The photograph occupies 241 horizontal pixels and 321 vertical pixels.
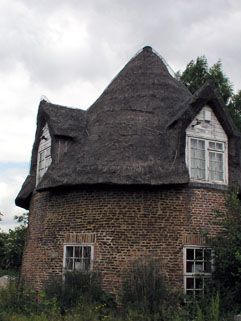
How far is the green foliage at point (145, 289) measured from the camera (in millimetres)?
10016

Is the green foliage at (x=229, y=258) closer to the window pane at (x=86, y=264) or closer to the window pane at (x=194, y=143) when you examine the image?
the window pane at (x=194, y=143)

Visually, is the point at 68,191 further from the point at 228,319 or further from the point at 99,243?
the point at 228,319

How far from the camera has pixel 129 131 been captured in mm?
13305

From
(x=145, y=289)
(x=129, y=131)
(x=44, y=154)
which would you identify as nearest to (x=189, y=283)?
(x=145, y=289)

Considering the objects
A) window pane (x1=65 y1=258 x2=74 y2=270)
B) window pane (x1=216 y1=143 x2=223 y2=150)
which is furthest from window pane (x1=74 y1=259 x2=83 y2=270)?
window pane (x1=216 y1=143 x2=223 y2=150)

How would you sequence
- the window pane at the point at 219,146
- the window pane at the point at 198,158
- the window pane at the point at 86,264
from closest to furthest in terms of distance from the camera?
the window pane at the point at 86,264, the window pane at the point at 198,158, the window pane at the point at 219,146

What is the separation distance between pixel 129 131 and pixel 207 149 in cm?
246

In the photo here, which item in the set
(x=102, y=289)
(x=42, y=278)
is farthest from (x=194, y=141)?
(x=42, y=278)

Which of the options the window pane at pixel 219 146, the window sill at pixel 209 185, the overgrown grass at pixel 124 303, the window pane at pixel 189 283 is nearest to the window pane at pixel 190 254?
the window pane at pixel 189 283

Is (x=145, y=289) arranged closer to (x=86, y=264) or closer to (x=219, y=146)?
(x=86, y=264)

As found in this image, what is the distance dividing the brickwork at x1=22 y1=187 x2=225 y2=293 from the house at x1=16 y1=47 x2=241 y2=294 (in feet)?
0.09

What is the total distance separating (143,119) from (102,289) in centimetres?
547

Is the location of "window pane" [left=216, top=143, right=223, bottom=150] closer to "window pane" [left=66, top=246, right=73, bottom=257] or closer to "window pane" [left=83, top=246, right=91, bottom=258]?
"window pane" [left=83, top=246, right=91, bottom=258]

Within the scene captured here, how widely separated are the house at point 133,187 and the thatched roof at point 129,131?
0.11 feet
